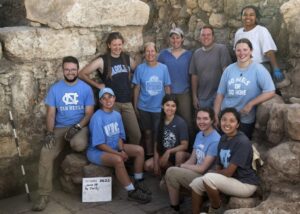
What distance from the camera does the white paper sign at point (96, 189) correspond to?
4969mm

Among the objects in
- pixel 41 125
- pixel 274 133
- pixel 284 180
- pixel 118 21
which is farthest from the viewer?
pixel 118 21

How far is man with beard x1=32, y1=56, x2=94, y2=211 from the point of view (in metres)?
4.97

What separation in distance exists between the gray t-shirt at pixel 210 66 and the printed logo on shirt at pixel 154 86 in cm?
54

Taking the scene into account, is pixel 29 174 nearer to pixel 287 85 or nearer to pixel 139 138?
pixel 139 138

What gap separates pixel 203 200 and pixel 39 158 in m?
2.29

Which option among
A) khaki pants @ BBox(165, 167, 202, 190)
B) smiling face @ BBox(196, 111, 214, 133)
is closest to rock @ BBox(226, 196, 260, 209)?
khaki pants @ BBox(165, 167, 202, 190)

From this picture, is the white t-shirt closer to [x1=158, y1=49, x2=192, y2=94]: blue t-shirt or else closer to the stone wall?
the stone wall

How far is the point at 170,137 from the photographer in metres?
5.09

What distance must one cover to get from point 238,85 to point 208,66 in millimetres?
799

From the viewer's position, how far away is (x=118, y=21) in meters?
5.78

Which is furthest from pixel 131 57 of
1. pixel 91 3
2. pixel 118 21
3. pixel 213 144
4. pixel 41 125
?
pixel 213 144

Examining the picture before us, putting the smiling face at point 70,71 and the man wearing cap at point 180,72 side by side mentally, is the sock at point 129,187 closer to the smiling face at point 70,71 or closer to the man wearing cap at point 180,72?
the man wearing cap at point 180,72

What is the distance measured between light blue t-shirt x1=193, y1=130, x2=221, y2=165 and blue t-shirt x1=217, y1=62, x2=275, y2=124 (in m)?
0.51

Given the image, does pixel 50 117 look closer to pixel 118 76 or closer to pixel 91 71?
pixel 91 71
